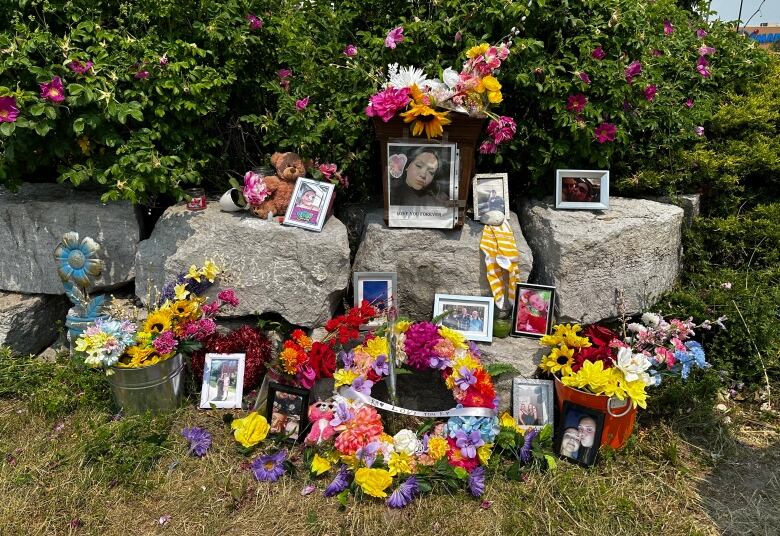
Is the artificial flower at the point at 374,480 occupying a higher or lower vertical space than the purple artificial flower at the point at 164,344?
lower

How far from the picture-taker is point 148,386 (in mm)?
3084

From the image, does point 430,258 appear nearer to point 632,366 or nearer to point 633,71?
point 632,366

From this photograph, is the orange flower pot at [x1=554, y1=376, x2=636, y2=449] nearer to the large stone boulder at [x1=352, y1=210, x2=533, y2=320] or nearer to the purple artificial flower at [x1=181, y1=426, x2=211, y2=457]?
the large stone boulder at [x1=352, y1=210, x2=533, y2=320]

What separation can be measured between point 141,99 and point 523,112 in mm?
2383

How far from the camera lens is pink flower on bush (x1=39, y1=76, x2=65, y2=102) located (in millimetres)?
3021

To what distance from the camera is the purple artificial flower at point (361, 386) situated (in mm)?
2973

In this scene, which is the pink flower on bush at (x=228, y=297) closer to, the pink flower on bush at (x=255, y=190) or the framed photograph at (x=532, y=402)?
the pink flower on bush at (x=255, y=190)

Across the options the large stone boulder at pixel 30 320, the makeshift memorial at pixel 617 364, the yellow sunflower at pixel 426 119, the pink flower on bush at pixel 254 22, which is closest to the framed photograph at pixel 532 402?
the makeshift memorial at pixel 617 364

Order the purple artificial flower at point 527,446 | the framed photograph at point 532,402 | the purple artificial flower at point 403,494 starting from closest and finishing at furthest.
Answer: the purple artificial flower at point 403,494
the purple artificial flower at point 527,446
the framed photograph at point 532,402

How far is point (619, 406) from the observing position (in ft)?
9.39

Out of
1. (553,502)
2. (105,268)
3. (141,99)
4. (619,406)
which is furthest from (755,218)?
(105,268)

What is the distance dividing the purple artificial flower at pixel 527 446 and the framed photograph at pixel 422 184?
4.20 ft

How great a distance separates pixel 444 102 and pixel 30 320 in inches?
116

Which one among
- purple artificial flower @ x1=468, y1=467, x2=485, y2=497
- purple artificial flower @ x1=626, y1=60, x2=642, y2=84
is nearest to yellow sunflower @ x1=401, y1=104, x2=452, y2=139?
purple artificial flower @ x1=626, y1=60, x2=642, y2=84
